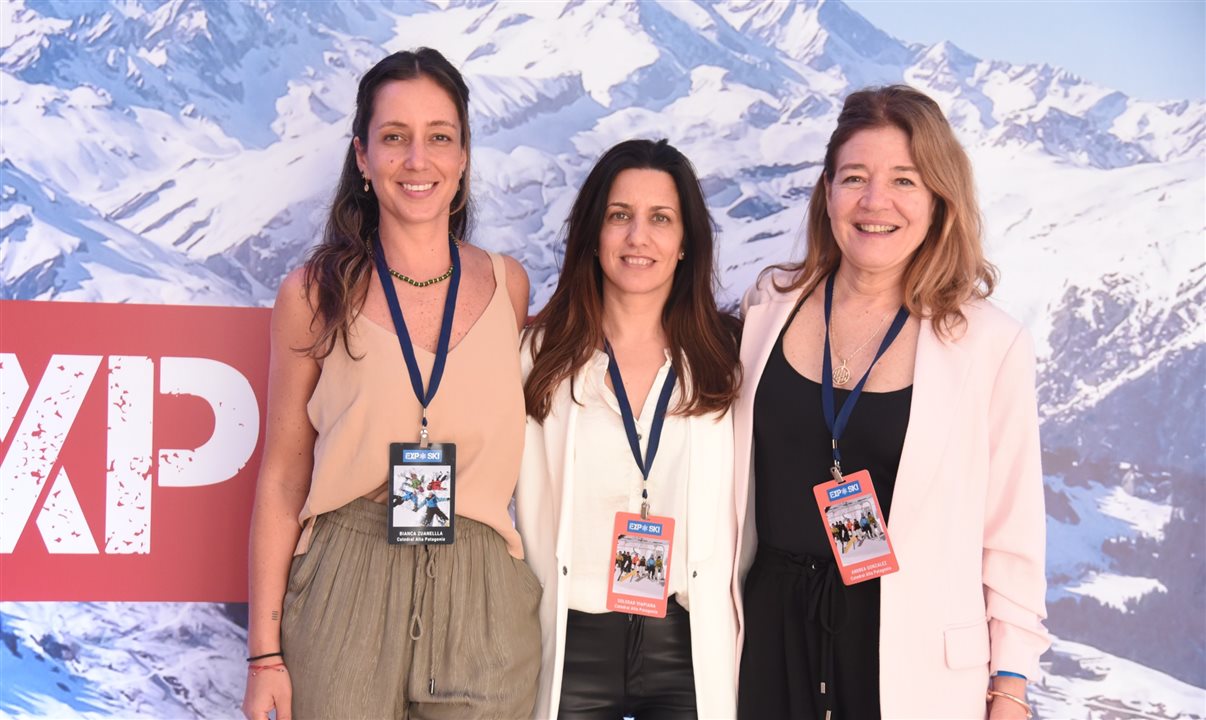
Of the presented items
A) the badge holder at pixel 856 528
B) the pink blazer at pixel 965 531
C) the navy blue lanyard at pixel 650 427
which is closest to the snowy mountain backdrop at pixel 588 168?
the navy blue lanyard at pixel 650 427

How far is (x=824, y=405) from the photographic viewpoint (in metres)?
1.98

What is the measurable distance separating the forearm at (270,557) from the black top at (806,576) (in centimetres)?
103

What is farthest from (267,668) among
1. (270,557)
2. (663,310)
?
(663,310)

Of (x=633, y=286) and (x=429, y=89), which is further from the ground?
(x=429, y=89)

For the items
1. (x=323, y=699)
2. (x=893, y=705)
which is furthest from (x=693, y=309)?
(x=323, y=699)

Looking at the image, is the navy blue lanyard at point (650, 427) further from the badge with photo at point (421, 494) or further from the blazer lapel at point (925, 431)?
the blazer lapel at point (925, 431)

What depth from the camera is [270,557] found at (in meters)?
2.00

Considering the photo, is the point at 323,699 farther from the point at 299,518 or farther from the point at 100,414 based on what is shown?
the point at 100,414

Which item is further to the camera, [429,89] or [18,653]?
[18,653]

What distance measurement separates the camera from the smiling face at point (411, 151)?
6.59 feet

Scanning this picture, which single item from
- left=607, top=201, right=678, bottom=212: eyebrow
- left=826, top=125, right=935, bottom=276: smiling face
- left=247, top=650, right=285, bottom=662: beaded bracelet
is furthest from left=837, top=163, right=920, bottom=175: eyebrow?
left=247, top=650, right=285, bottom=662: beaded bracelet

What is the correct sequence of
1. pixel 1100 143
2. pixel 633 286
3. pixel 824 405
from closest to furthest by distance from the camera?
1. pixel 824 405
2. pixel 633 286
3. pixel 1100 143

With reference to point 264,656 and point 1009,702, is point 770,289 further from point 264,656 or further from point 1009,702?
point 264,656

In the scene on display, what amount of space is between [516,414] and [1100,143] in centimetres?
215
